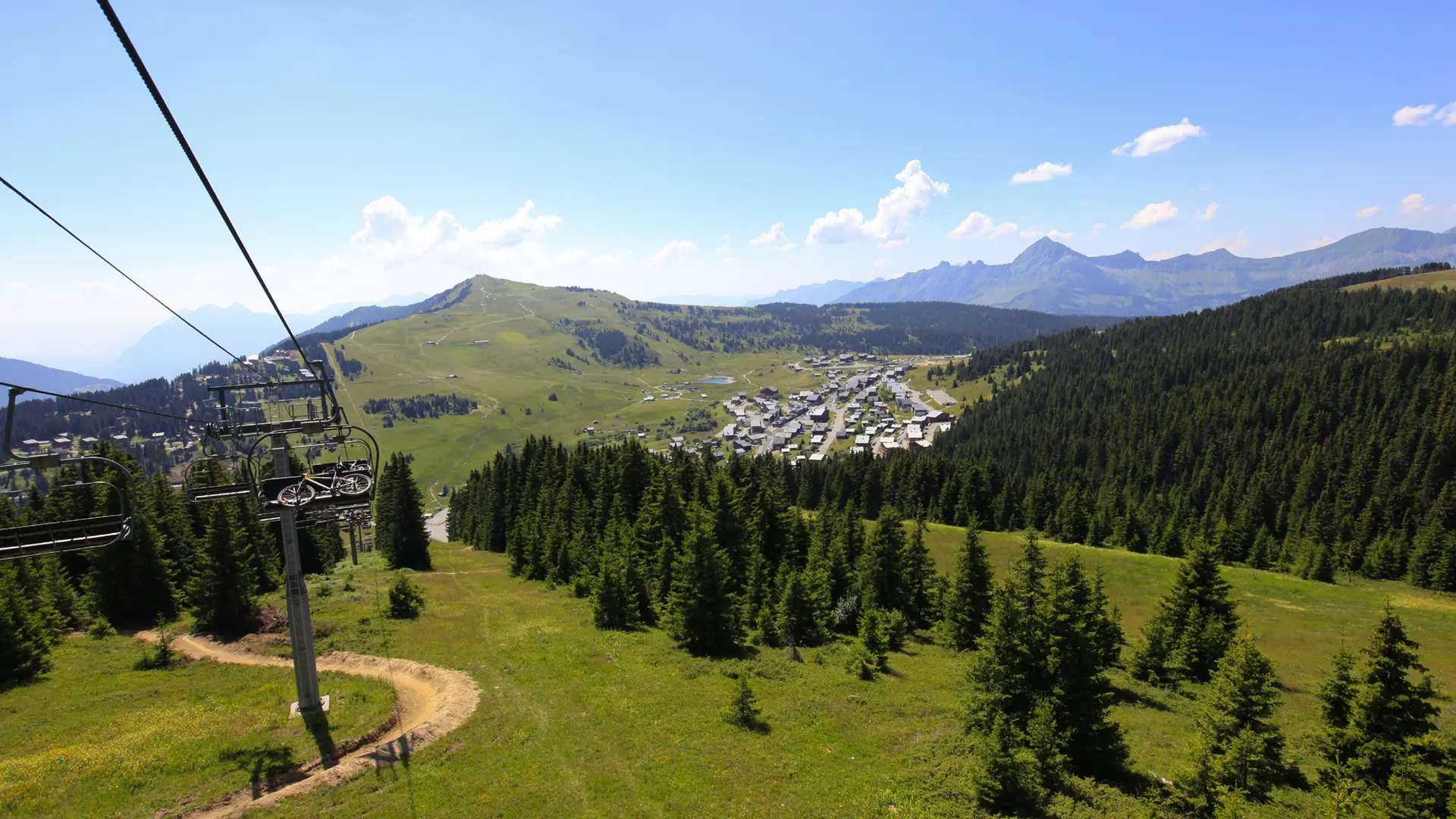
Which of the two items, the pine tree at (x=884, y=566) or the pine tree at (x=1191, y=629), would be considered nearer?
the pine tree at (x=1191, y=629)

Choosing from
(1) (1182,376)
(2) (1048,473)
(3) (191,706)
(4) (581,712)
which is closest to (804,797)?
(4) (581,712)

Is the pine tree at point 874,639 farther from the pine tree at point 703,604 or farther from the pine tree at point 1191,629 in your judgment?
the pine tree at point 1191,629

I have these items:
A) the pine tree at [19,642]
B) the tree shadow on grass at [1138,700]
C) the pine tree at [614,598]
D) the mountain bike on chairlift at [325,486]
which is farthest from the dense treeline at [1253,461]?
the pine tree at [19,642]

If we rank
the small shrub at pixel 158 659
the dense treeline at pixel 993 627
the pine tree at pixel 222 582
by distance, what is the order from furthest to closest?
the pine tree at pixel 222 582, the small shrub at pixel 158 659, the dense treeline at pixel 993 627

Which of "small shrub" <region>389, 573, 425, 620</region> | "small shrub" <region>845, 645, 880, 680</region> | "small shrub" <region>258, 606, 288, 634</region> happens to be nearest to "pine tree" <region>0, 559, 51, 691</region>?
"small shrub" <region>258, 606, 288, 634</region>

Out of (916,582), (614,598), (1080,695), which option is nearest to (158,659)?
(614,598)

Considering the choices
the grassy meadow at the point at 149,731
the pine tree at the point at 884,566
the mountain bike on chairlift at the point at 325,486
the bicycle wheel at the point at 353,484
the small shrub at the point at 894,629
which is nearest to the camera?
the grassy meadow at the point at 149,731
